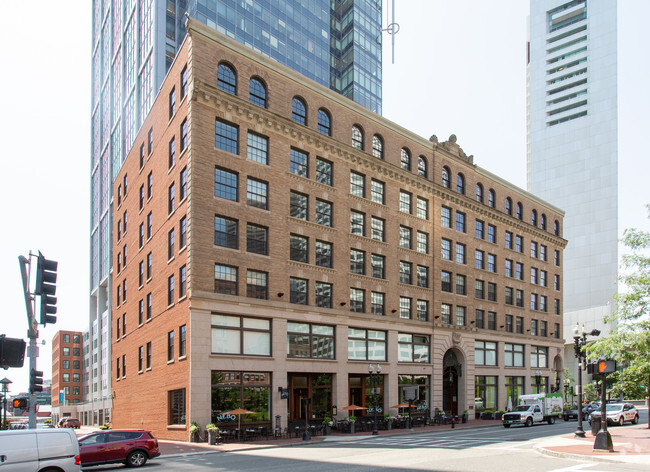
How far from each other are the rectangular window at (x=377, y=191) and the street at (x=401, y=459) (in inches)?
875

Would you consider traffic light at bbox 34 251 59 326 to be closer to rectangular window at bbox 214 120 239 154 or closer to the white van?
the white van

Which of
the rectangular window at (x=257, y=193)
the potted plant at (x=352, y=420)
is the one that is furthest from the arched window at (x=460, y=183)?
the potted plant at (x=352, y=420)

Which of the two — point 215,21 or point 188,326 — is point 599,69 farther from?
point 188,326

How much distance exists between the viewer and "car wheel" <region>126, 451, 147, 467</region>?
80.5 ft

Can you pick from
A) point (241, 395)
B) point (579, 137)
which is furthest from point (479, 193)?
point (579, 137)

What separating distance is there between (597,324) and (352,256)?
334ft

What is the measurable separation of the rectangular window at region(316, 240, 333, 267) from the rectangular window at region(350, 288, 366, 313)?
325 cm

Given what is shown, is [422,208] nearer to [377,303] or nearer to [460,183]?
[460,183]

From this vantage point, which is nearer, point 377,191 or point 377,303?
point 377,303

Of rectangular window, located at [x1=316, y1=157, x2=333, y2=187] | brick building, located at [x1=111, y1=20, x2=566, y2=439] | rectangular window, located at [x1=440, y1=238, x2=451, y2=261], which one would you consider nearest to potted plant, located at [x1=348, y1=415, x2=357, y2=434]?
brick building, located at [x1=111, y1=20, x2=566, y2=439]

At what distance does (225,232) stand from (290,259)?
5424 mm

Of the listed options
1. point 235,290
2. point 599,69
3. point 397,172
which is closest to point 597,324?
point 599,69

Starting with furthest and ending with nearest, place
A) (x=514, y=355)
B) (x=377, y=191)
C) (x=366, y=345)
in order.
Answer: (x=514, y=355), (x=377, y=191), (x=366, y=345)

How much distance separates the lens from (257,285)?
130 feet
